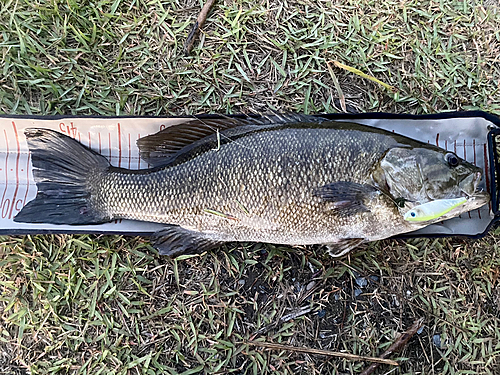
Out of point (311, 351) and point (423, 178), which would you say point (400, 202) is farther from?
point (311, 351)

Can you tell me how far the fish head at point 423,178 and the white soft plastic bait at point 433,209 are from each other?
0.03 metres

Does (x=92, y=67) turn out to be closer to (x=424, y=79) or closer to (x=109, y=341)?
(x=109, y=341)

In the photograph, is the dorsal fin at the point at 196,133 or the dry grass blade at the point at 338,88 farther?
the dry grass blade at the point at 338,88

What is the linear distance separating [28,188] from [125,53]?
48.1 inches

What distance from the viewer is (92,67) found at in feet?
8.64

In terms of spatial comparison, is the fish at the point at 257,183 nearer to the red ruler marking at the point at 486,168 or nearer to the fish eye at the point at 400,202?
the fish eye at the point at 400,202

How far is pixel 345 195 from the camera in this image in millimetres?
2123

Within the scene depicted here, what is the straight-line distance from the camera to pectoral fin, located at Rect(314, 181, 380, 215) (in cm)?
212

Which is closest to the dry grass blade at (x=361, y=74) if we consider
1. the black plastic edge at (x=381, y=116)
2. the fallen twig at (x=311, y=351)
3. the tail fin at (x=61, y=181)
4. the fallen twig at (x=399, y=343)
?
the black plastic edge at (x=381, y=116)

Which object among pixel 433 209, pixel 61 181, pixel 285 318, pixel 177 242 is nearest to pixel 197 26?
pixel 61 181

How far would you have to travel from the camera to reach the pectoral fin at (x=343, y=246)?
228 cm

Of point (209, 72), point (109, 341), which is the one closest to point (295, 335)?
point (109, 341)

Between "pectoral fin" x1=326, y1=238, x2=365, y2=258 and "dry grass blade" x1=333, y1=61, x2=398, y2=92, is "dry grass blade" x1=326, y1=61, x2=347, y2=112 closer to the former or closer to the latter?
"dry grass blade" x1=333, y1=61, x2=398, y2=92

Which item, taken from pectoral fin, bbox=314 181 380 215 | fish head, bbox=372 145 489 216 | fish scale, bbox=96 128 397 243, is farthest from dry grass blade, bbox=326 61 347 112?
pectoral fin, bbox=314 181 380 215
